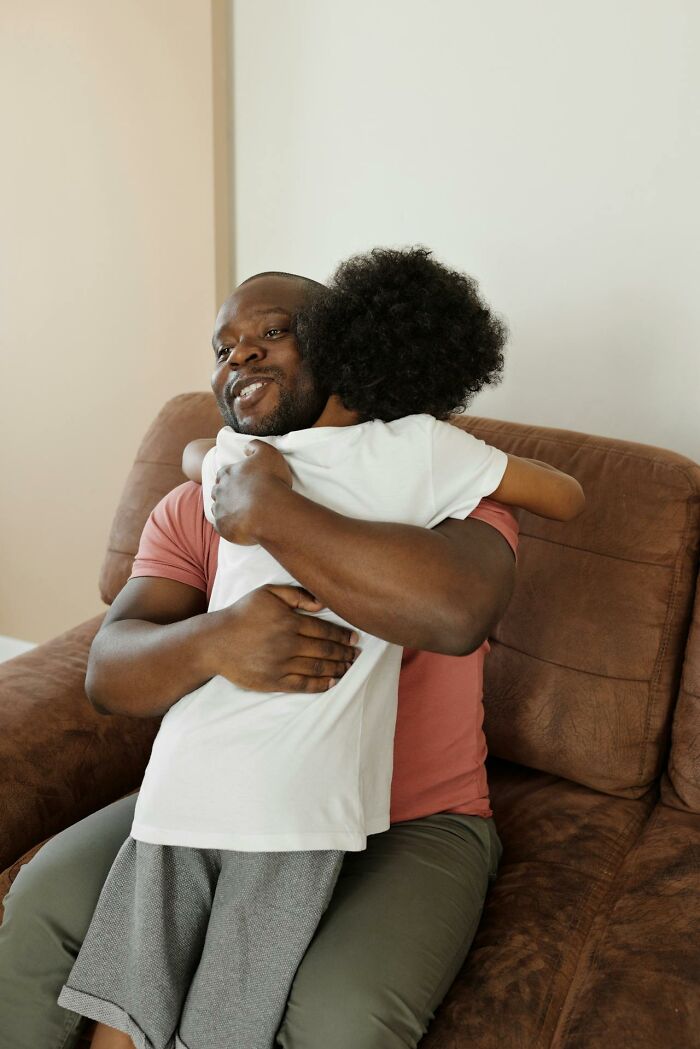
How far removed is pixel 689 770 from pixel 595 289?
95 cm

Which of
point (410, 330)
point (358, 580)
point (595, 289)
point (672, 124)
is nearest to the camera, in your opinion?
point (358, 580)

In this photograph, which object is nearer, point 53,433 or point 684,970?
point 684,970

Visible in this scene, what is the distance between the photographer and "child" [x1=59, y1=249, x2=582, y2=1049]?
1.02 m

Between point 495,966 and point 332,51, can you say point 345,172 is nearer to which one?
point 332,51

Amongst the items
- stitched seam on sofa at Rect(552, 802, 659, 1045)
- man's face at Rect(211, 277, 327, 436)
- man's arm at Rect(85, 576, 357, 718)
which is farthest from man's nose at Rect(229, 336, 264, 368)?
stitched seam on sofa at Rect(552, 802, 659, 1045)

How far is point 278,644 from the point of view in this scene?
1062mm

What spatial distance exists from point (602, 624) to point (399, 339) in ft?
2.05

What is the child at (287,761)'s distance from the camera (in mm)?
1019

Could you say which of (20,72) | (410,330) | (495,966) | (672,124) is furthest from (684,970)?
(20,72)

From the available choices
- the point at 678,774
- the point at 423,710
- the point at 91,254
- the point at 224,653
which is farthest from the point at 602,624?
the point at 91,254

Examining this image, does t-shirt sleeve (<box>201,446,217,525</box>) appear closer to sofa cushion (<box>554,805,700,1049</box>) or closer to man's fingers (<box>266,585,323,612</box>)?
man's fingers (<box>266,585,323,612</box>)

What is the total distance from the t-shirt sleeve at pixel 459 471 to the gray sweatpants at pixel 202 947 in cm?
44

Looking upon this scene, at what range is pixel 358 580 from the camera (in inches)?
41.3

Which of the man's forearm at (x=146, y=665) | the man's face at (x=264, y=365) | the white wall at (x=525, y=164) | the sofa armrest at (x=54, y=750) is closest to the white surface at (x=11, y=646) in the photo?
the sofa armrest at (x=54, y=750)
